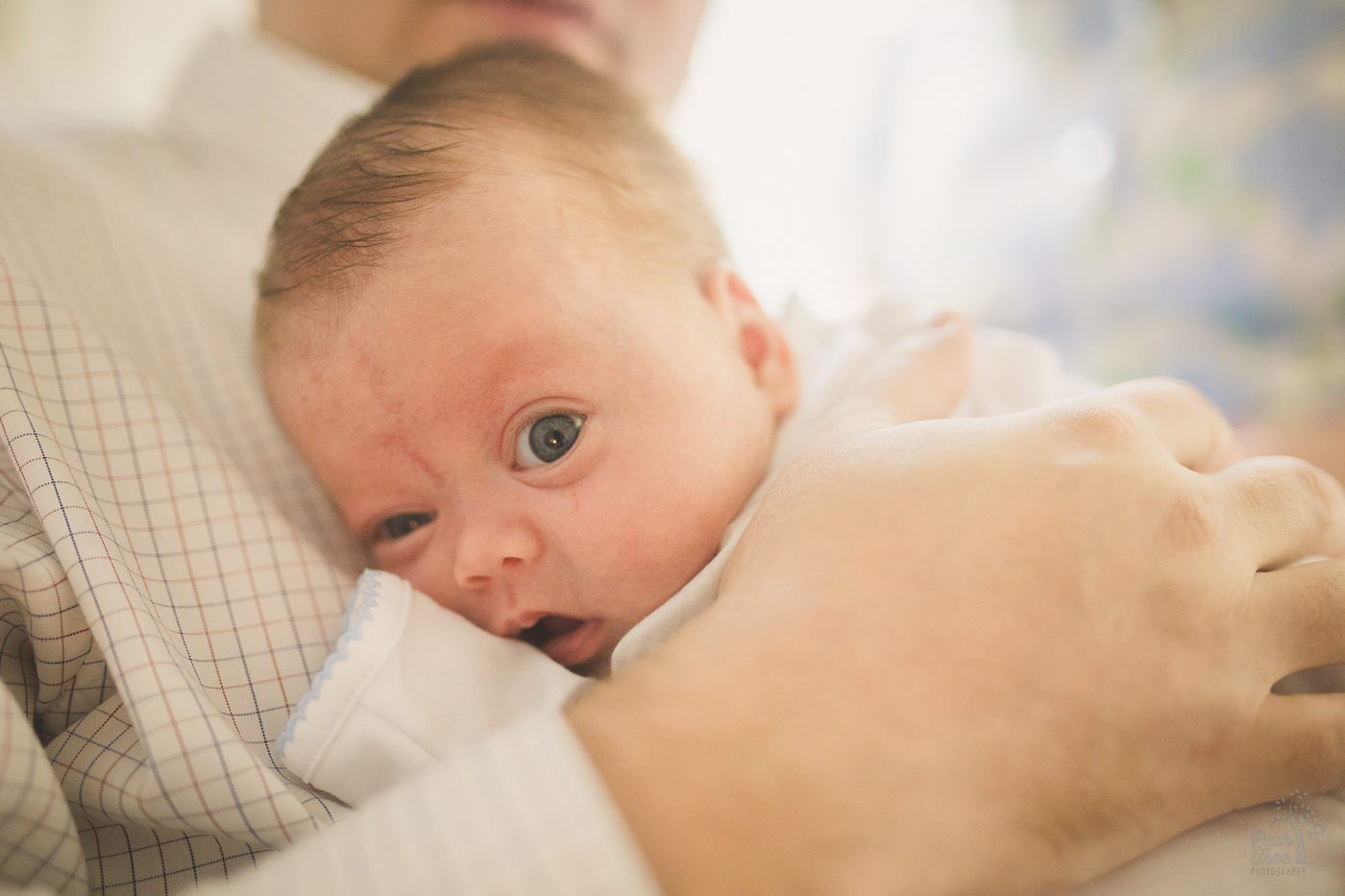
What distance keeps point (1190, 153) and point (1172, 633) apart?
1667 millimetres

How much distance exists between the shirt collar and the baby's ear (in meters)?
0.91

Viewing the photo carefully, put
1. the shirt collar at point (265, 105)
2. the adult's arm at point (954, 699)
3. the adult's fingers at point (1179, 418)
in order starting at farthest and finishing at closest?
the shirt collar at point (265, 105)
the adult's fingers at point (1179, 418)
the adult's arm at point (954, 699)

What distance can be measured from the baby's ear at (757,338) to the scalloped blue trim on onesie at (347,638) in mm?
509

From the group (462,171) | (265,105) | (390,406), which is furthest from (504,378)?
(265,105)

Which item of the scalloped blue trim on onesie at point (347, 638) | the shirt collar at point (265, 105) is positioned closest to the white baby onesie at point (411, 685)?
the scalloped blue trim on onesie at point (347, 638)

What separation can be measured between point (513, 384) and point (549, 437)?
66mm

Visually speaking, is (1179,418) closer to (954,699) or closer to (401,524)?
(954,699)

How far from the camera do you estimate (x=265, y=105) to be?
145 centimetres

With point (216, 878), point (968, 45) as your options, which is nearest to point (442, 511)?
point (216, 878)

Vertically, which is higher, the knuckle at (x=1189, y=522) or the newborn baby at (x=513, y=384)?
the knuckle at (x=1189, y=522)

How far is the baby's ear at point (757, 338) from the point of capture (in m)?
0.94

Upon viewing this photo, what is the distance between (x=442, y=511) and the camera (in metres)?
0.82

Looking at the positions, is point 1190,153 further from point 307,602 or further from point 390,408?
point 307,602

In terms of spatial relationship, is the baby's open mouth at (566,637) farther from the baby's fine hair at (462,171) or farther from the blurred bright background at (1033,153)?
the blurred bright background at (1033,153)
